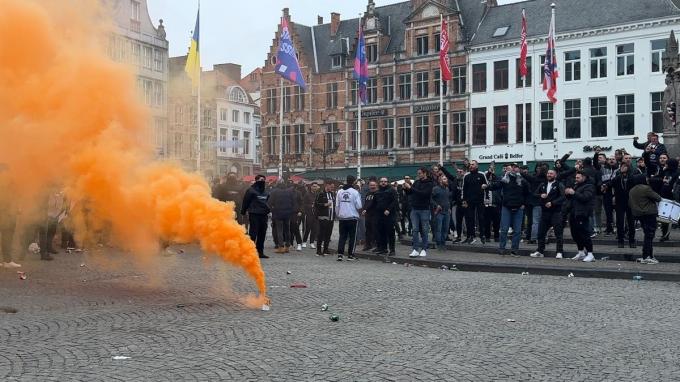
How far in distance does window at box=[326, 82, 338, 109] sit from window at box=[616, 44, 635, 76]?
22.9 meters

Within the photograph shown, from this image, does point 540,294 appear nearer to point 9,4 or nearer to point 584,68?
point 9,4

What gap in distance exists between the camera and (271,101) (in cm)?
6347

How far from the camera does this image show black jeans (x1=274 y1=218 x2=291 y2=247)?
2005 centimetres

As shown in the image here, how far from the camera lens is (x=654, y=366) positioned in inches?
269

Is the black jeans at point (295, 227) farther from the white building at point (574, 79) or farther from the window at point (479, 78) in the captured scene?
the window at point (479, 78)

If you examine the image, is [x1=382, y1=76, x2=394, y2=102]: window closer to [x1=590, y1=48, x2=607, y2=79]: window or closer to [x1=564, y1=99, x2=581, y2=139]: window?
[x1=564, y1=99, x2=581, y2=139]: window

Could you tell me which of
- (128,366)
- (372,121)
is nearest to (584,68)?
(372,121)

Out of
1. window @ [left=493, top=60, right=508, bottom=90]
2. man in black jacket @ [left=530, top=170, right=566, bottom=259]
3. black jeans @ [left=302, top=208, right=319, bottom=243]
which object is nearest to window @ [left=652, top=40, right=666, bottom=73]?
window @ [left=493, top=60, right=508, bottom=90]

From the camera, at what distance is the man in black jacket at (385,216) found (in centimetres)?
1842

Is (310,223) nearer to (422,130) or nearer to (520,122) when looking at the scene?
(520,122)

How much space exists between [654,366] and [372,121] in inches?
2016

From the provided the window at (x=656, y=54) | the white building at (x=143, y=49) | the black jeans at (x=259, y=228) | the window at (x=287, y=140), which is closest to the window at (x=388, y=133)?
the window at (x=287, y=140)

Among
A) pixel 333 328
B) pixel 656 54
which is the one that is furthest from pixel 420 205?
pixel 656 54

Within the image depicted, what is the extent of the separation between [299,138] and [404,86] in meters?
11.2
